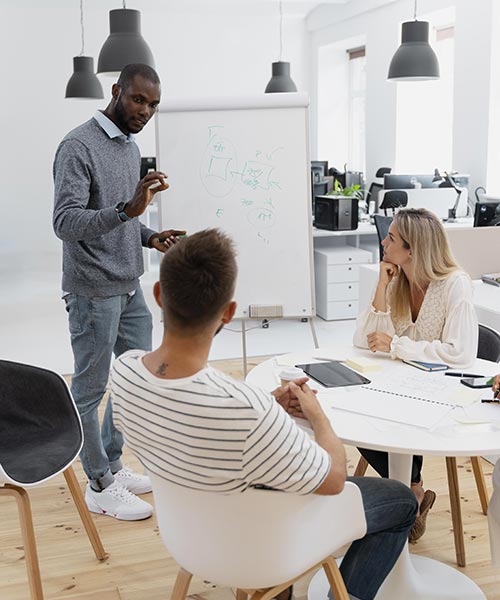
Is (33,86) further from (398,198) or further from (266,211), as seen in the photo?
(266,211)

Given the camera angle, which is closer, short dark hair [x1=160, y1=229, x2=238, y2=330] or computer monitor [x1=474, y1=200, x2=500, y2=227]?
short dark hair [x1=160, y1=229, x2=238, y2=330]

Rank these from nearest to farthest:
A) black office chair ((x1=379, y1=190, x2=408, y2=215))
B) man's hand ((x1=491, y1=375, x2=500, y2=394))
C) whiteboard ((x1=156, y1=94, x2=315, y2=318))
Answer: man's hand ((x1=491, y1=375, x2=500, y2=394)) < whiteboard ((x1=156, y1=94, x2=315, y2=318)) < black office chair ((x1=379, y1=190, x2=408, y2=215))

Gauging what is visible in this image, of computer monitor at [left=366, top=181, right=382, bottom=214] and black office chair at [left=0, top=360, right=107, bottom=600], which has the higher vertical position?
computer monitor at [left=366, top=181, right=382, bottom=214]

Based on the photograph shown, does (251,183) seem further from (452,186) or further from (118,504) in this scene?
(452,186)

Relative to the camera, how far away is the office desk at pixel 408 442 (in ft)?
5.77

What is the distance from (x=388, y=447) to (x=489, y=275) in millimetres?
2552

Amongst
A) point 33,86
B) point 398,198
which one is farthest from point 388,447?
point 33,86

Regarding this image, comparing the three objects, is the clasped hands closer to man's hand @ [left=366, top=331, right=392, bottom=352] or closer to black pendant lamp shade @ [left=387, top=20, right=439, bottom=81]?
man's hand @ [left=366, top=331, right=392, bottom=352]

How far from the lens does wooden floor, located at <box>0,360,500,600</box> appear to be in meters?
2.35

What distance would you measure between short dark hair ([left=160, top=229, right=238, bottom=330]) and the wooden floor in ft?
4.16

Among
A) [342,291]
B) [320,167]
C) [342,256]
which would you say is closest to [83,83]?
[320,167]

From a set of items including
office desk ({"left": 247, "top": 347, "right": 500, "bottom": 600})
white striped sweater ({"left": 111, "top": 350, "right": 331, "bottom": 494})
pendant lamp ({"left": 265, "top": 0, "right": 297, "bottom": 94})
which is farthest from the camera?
pendant lamp ({"left": 265, "top": 0, "right": 297, "bottom": 94})

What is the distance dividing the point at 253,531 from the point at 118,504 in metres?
1.47

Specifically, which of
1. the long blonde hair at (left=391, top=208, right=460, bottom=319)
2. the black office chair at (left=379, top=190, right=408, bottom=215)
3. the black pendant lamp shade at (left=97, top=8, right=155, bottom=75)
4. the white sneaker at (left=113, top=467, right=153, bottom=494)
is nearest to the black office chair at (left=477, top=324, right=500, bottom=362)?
the long blonde hair at (left=391, top=208, right=460, bottom=319)
